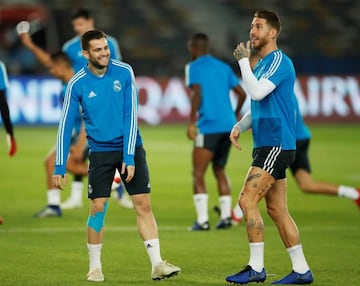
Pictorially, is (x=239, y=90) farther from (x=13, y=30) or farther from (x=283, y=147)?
(x=13, y=30)

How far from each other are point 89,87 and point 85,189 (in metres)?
9.03

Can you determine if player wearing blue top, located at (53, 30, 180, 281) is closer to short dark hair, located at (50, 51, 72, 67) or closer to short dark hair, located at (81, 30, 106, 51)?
short dark hair, located at (81, 30, 106, 51)

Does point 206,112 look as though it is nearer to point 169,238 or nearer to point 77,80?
point 169,238

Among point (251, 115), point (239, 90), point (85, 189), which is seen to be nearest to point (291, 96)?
point (251, 115)

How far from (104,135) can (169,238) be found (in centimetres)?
331

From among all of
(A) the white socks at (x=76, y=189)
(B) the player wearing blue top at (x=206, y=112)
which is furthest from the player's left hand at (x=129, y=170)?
(A) the white socks at (x=76, y=189)

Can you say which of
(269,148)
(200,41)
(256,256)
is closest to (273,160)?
(269,148)

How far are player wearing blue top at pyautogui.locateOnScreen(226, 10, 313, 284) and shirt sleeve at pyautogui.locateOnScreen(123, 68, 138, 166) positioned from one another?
35.1 inches

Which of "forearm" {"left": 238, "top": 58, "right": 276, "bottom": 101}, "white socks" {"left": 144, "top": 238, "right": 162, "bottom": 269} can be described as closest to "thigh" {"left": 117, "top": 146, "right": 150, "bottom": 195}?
"white socks" {"left": 144, "top": 238, "right": 162, "bottom": 269}

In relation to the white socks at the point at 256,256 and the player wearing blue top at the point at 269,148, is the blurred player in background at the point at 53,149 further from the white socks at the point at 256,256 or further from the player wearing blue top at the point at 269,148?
the white socks at the point at 256,256

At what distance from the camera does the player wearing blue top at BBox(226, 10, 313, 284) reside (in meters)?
9.70

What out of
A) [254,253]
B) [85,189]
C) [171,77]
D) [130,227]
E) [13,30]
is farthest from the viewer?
[13,30]

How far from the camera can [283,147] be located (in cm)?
986

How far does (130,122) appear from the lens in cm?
994
